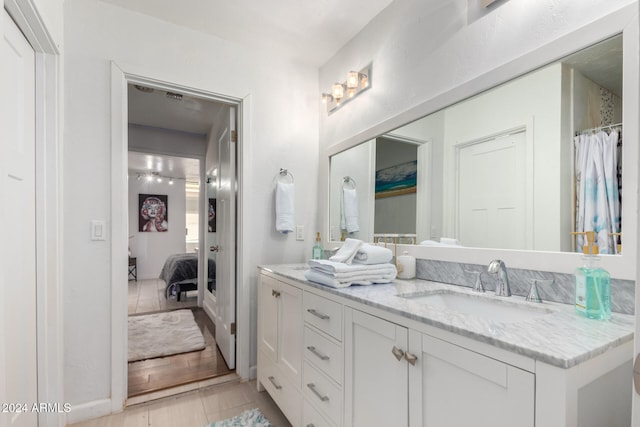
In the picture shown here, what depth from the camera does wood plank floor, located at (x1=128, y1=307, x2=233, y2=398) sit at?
2.22 meters

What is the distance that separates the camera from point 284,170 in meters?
2.48

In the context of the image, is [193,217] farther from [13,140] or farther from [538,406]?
[538,406]

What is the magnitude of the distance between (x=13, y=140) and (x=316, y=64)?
6.59 ft

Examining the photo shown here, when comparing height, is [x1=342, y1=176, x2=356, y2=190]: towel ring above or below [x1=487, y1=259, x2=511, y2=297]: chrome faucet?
above

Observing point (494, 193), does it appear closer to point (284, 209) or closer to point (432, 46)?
point (432, 46)

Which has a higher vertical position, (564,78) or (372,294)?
(564,78)

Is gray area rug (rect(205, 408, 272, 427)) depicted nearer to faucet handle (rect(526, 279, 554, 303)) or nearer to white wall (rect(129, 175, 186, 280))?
faucet handle (rect(526, 279, 554, 303))

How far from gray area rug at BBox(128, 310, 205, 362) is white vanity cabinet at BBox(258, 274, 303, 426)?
1185 mm

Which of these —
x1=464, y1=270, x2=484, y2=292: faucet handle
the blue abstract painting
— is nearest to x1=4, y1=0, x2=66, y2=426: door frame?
the blue abstract painting

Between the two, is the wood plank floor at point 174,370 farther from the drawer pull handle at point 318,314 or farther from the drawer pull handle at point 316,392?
the drawer pull handle at point 318,314

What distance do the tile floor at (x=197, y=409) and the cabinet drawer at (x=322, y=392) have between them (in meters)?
0.46

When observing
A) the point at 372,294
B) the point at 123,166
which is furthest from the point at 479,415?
the point at 123,166

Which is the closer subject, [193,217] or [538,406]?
[538,406]

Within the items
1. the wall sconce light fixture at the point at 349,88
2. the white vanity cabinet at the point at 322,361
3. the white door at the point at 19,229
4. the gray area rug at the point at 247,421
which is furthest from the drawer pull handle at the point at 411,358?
the wall sconce light fixture at the point at 349,88
